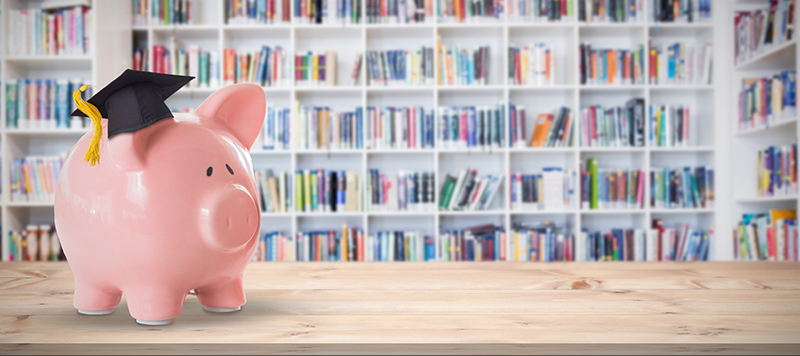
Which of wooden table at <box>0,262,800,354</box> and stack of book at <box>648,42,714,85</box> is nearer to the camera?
wooden table at <box>0,262,800,354</box>

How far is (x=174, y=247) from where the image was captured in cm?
57

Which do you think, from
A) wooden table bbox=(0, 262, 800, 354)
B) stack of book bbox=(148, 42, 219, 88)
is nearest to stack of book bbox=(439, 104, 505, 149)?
stack of book bbox=(148, 42, 219, 88)

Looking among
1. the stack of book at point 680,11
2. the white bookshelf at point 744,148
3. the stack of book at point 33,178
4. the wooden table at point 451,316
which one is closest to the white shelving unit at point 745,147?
the white bookshelf at point 744,148

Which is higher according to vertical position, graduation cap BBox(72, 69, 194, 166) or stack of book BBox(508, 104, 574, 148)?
stack of book BBox(508, 104, 574, 148)

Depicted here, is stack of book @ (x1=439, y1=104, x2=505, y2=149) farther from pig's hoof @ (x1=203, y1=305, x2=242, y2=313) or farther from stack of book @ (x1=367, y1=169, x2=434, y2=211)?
pig's hoof @ (x1=203, y1=305, x2=242, y2=313)

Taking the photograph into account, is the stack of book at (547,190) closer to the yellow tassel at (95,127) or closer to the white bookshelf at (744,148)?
the white bookshelf at (744,148)

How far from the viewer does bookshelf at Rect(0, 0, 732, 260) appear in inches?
128

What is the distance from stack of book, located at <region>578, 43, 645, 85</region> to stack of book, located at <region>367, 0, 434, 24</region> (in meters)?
A: 0.99

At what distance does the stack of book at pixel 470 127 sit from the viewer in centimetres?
317

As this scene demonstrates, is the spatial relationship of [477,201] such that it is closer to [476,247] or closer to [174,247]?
[476,247]

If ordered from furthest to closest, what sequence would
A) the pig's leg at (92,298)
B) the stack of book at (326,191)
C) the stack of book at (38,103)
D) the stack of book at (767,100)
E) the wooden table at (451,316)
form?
the stack of book at (326,191), the stack of book at (38,103), the stack of book at (767,100), the pig's leg at (92,298), the wooden table at (451,316)

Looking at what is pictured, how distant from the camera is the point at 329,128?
10.5ft

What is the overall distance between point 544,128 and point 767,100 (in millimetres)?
1211

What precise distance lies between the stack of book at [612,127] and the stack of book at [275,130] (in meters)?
1.84
